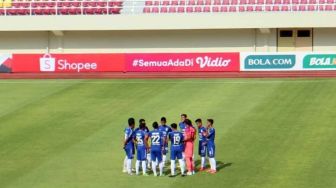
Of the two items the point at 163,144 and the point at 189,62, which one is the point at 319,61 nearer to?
the point at 189,62

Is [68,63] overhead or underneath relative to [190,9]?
underneath

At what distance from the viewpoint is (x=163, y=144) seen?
79.6 feet

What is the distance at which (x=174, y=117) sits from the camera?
108ft

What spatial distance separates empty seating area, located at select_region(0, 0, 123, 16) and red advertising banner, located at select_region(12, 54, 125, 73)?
4.44 m

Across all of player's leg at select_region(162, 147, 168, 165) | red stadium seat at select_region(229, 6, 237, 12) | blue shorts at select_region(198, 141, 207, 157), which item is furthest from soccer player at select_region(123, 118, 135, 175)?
red stadium seat at select_region(229, 6, 237, 12)

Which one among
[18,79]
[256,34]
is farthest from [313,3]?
[18,79]

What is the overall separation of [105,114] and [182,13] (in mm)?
15617

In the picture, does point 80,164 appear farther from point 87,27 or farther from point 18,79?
point 87,27

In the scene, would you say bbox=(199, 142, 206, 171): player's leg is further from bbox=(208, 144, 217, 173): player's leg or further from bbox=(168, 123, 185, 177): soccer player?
bbox=(168, 123, 185, 177): soccer player

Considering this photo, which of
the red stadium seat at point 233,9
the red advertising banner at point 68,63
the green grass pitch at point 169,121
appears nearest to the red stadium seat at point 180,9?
the red stadium seat at point 233,9

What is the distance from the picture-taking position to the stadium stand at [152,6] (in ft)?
159

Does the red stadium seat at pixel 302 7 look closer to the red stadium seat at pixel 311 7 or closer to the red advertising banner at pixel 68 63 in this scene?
the red stadium seat at pixel 311 7

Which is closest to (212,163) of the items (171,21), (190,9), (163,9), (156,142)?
(156,142)

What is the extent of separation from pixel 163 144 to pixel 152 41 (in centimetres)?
2644
